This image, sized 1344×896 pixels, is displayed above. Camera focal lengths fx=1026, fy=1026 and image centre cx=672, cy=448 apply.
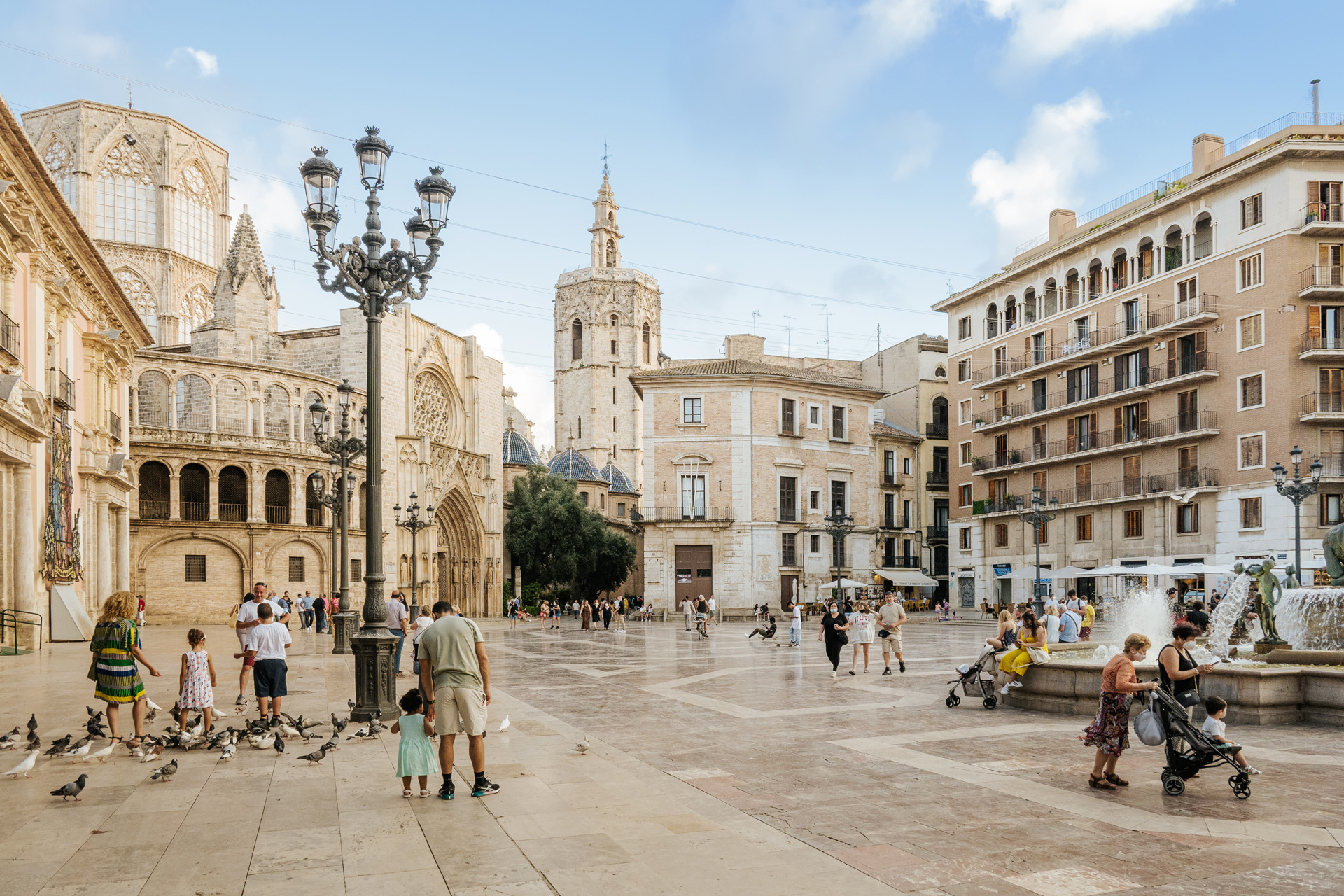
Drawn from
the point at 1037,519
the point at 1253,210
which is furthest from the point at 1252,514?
the point at 1253,210

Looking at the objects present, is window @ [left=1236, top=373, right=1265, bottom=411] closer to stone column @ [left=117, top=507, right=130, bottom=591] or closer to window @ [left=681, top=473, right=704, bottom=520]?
window @ [left=681, top=473, right=704, bottom=520]

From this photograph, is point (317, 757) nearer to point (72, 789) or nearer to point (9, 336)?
point (72, 789)

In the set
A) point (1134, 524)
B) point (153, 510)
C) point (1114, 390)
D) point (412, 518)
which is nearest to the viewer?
point (1134, 524)

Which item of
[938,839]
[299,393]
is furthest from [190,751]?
[299,393]

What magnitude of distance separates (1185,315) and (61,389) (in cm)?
3726

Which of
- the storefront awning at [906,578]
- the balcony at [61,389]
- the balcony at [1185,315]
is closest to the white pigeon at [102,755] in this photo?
the balcony at [61,389]

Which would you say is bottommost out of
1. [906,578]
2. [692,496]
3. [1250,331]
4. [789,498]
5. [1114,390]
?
[906,578]

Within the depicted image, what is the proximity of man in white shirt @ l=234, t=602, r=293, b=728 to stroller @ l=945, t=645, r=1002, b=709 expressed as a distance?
8.05 meters

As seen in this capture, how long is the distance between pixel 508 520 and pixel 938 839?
58.5 metres

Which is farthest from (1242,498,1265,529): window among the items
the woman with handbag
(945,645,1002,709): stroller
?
(945,645,1002,709): stroller

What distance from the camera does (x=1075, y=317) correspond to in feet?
148

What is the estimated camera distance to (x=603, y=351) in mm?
91500

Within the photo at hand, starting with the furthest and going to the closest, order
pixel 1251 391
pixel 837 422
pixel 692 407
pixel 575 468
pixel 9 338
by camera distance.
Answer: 1. pixel 575 468
2. pixel 837 422
3. pixel 692 407
4. pixel 1251 391
5. pixel 9 338

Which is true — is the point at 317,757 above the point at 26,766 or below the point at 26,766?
below
